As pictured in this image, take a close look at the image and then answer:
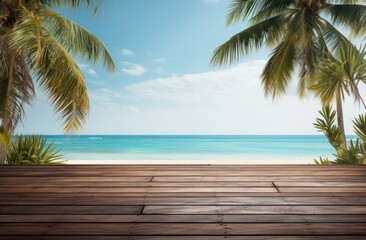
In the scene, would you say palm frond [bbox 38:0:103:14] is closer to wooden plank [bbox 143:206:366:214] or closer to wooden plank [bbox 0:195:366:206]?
wooden plank [bbox 0:195:366:206]

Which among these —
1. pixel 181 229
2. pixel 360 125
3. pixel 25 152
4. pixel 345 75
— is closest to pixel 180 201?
pixel 181 229

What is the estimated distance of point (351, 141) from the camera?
4273mm

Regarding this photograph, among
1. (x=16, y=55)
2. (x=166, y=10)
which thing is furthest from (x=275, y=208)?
(x=166, y=10)

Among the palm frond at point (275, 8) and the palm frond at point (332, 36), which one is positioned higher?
the palm frond at point (275, 8)

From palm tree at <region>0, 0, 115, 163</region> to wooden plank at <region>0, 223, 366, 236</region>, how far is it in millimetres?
3546

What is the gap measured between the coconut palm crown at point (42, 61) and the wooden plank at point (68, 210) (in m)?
3.25

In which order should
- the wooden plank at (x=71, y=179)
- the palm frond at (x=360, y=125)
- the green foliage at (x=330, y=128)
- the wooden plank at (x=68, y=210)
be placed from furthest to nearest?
the green foliage at (x=330, y=128) < the palm frond at (x=360, y=125) < the wooden plank at (x=71, y=179) < the wooden plank at (x=68, y=210)

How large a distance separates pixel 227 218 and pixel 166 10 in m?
35.8

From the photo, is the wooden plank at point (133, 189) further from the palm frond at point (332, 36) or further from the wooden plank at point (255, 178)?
the palm frond at point (332, 36)

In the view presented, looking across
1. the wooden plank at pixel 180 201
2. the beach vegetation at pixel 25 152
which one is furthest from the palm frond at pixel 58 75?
the wooden plank at pixel 180 201

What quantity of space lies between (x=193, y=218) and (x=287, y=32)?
6367 millimetres

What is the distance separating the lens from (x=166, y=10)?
114 feet

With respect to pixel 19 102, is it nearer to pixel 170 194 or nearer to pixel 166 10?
pixel 170 194

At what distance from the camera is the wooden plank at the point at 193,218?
1.54 m
